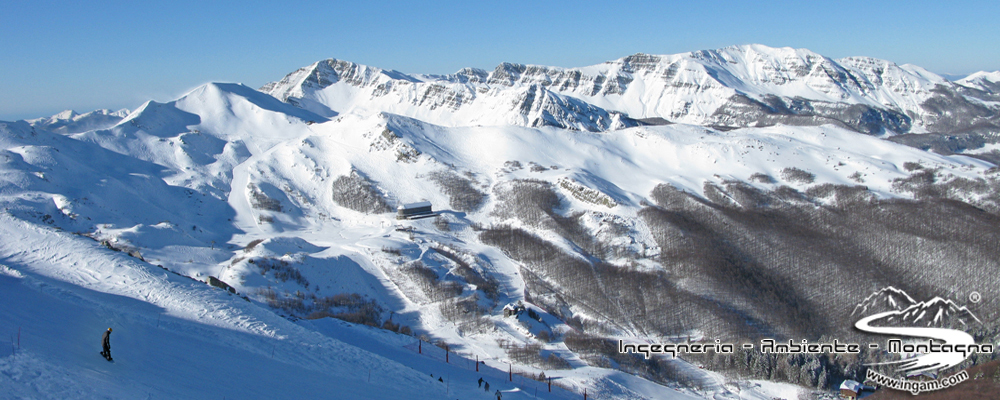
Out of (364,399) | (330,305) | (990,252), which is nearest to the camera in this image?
(364,399)

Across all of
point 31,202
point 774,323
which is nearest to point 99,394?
point 774,323

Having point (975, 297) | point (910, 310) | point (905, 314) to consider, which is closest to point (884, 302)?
point (905, 314)

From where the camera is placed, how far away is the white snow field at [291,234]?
1051 inches

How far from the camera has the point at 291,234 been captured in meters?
91.9

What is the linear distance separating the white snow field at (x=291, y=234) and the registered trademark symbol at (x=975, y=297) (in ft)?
112

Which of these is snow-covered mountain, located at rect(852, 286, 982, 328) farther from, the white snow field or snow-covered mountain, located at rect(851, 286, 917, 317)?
the white snow field

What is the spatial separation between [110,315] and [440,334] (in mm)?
34076

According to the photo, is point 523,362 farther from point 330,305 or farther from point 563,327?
point 330,305

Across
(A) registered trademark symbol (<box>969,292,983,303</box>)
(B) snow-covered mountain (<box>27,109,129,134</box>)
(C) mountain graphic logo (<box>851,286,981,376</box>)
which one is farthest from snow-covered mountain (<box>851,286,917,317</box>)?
(B) snow-covered mountain (<box>27,109,129,134</box>)

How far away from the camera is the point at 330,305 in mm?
63250

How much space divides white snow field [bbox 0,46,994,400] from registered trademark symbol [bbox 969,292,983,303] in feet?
112

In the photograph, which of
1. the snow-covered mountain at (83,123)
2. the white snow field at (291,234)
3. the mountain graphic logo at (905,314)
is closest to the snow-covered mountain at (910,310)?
the mountain graphic logo at (905,314)

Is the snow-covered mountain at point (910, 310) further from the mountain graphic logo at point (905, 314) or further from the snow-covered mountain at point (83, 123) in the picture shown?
the snow-covered mountain at point (83, 123)

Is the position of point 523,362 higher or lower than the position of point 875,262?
lower
